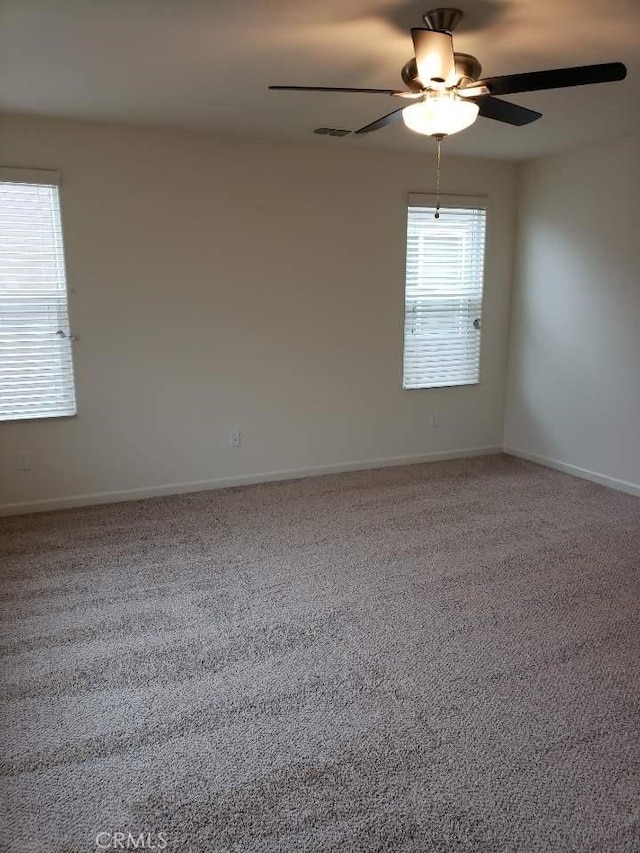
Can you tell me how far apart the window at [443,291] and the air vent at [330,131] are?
975 millimetres

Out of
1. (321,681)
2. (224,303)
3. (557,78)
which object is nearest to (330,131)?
(224,303)

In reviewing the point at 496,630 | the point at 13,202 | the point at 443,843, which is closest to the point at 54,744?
the point at 443,843

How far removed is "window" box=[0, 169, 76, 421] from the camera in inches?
157

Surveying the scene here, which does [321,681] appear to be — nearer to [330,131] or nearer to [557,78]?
[557,78]

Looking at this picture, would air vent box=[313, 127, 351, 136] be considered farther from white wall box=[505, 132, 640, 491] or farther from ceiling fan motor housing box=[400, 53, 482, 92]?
white wall box=[505, 132, 640, 491]

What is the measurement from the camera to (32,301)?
4.09 metres

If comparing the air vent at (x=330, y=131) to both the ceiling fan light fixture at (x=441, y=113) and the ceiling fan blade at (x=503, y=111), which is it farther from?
the ceiling fan light fixture at (x=441, y=113)

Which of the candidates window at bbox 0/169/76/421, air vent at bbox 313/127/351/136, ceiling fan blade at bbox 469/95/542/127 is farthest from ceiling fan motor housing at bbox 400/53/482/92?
window at bbox 0/169/76/421

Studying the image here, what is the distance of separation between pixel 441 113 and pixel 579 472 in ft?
11.4

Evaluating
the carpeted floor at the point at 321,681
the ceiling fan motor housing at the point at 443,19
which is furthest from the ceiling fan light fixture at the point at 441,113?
the carpeted floor at the point at 321,681

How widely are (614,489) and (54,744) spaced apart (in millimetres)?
4075

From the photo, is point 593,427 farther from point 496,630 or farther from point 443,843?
point 443,843

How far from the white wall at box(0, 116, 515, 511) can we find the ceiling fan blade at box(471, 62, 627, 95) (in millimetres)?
2505

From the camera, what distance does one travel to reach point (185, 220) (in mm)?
4414
